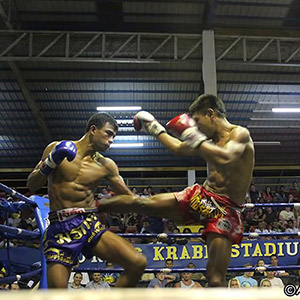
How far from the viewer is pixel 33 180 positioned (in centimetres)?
246

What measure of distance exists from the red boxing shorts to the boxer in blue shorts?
39 centimetres

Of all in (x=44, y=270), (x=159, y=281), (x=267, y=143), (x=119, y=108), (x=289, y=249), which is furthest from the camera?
(x=267, y=143)

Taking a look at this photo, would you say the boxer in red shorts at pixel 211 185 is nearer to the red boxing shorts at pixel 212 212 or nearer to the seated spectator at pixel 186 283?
the red boxing shorts at pixel 212 212

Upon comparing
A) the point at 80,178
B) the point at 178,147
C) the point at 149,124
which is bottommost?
the point at 80,178

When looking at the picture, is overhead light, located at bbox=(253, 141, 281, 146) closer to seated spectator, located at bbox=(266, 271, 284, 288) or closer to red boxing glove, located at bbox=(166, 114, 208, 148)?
seated spectator, located at bbox=(266, 271, 284, 288)

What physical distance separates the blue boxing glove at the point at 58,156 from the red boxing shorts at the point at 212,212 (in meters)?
0.69

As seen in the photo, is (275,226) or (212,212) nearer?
(212,212)

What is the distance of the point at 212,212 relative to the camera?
229 cm

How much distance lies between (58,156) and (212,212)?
3.08ft


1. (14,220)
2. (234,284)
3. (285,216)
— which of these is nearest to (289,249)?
(234,284)

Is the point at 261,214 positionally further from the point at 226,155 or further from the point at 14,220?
the point at 226,155

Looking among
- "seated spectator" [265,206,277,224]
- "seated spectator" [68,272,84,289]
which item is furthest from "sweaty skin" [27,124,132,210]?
"seated spectator" [265,206,277,224]

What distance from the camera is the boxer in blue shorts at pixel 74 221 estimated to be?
88.0 inches

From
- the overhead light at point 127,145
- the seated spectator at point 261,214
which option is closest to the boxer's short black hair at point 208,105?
the seated spectator at point 261,214
